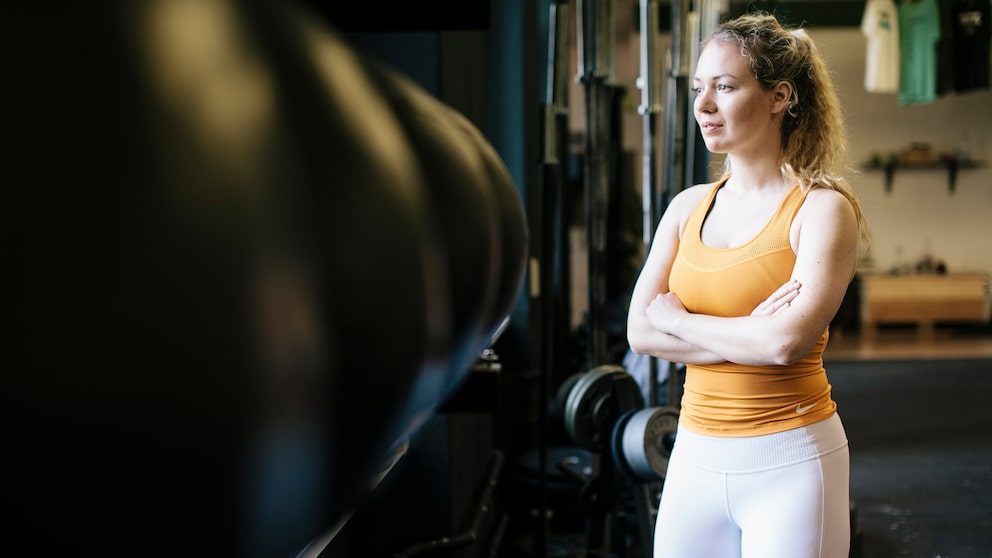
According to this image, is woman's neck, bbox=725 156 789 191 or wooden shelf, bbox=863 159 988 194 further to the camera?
wooden shelf, bbox=863 159 988 194

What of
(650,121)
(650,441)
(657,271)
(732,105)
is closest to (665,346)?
(657,271)

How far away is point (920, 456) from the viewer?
4.66 m

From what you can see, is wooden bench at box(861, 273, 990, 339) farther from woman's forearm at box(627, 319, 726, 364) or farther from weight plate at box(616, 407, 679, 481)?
woman's forearm at box(627, 319, 726, 364)

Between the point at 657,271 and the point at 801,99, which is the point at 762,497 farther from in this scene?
the point at 801,99

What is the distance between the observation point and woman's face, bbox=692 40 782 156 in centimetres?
146

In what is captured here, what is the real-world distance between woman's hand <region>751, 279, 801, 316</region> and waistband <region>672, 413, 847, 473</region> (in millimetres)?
184

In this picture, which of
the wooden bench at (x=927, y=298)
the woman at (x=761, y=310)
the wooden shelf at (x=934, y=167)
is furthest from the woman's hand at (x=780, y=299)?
the wooden shelf at (x=934, y=167)

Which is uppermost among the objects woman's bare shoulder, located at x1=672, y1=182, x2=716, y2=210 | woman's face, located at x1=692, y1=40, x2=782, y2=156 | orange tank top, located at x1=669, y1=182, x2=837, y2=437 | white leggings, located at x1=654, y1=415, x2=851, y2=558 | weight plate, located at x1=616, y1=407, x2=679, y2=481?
woman's face, located at x1=692, y1=40, x2=782, y2=156

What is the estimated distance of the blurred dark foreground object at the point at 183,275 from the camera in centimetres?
15

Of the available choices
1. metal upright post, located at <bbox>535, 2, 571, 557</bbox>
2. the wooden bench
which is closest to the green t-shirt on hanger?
the wooden bench

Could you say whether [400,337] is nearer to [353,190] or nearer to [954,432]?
[353,190]

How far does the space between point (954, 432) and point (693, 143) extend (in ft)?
9.99

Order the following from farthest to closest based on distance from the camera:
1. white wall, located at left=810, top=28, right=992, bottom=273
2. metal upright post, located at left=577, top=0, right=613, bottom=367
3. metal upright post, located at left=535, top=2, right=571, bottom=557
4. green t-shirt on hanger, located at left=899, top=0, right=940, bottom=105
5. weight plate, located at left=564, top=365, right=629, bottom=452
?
white wall, located at left=810, top=28, right=992, bottom=273, green t-shirt on hanger, located at left=899, top=0, right=940, bottom=105, metal upright post, located at left=577, top=0, right=613, bottom=367, metal upright post, located at left=535, top=2, right=571, bottom=557, weight plate, located at left=564, top=365, right=629, bottom=452

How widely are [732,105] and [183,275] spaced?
1.40 m
